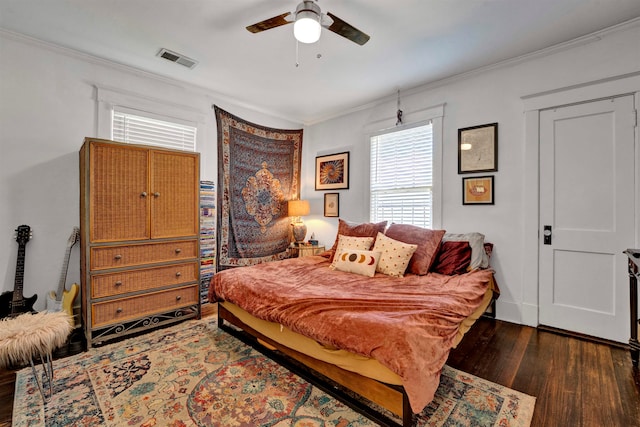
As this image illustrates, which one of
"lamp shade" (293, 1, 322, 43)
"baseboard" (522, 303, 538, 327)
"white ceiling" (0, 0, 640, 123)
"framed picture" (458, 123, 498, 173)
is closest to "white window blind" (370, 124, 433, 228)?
"framed picture" (458, 123, 498, 173)

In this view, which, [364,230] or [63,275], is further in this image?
[364,230]

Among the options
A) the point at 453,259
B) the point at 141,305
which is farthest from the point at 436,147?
the point at 141,305

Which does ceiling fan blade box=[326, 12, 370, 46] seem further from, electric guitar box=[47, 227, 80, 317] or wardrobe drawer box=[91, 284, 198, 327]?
electric guitar box=[47, 227, 80, 317]

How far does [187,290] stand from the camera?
9.91 feet

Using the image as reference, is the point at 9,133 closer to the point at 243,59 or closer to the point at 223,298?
the point at 243,59

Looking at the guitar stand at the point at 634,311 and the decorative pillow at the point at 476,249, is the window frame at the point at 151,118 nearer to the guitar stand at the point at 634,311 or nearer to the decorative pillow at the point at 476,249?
the decorative pillow at the point at 476,249

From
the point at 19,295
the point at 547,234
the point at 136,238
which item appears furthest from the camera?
the point at 547,234

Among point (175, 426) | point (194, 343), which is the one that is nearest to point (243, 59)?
point (194, 343)

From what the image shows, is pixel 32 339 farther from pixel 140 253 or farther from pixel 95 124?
pixel 95 124

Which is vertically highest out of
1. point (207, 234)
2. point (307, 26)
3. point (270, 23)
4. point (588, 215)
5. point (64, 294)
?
point (270, 23)

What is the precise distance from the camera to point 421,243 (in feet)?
9.72

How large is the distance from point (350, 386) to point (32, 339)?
190 cm

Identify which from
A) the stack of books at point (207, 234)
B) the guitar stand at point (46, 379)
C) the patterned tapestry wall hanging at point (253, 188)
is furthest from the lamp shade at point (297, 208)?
the guitar stand at point (46, 379)

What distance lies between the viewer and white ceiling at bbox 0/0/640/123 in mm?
2174
